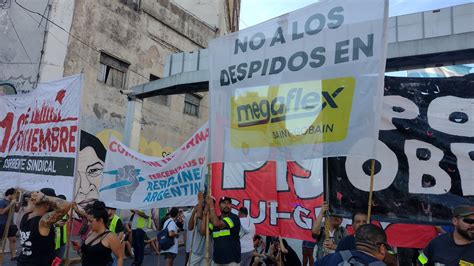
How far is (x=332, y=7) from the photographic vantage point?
436cm

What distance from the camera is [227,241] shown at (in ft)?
19.3

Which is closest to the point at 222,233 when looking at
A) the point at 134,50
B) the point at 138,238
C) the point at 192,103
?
the point at 138,238

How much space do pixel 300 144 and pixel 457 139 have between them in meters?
1.78

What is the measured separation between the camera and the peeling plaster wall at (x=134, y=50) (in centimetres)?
1535

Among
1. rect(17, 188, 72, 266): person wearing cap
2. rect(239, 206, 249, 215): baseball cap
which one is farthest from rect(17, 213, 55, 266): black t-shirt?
rect(239, 206, 249, 215): baseball cap

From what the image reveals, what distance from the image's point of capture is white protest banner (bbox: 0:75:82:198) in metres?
5.64

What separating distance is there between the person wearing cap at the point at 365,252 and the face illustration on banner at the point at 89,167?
1357cm

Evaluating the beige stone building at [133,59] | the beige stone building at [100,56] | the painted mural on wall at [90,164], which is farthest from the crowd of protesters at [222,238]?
the beige stone building at [133,59]

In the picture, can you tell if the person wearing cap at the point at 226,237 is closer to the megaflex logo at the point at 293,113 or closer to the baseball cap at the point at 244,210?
the baseball cap at the point at 244,210

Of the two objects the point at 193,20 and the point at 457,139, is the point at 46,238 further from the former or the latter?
the point at 193,20

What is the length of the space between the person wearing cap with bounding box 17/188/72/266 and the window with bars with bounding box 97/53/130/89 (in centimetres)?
1229

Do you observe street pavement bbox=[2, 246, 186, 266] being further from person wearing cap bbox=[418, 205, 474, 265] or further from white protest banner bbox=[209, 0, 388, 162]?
person wearing cap bbox=[418, 205, 474, 265]

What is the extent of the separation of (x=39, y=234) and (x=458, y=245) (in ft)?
12.6

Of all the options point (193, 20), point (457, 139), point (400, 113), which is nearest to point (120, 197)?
point (400, 113)
